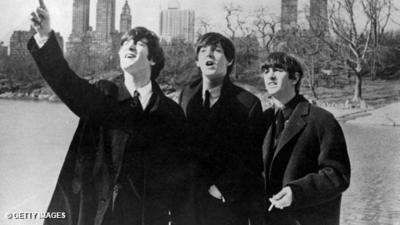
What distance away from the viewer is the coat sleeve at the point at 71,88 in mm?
2591

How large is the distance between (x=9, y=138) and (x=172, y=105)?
3.28 ft

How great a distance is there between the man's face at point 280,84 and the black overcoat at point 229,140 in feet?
0.36

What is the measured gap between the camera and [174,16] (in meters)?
2.87

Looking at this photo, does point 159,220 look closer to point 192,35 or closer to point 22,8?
point 192,35

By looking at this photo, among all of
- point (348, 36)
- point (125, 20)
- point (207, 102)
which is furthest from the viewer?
point (348, 36)

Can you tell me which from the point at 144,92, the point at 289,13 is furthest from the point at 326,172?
the point at 144,92

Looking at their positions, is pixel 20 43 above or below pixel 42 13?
below

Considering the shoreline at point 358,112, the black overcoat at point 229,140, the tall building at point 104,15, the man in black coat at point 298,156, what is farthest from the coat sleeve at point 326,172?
the tall building at point 104,15

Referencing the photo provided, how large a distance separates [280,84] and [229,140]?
433mm

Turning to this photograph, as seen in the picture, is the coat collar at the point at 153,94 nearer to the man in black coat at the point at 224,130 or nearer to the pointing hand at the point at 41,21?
the man in black coat at the point at 224,130

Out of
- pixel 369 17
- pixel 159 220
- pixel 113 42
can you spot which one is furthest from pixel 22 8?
pixel 369 17

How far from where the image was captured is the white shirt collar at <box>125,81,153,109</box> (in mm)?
2707

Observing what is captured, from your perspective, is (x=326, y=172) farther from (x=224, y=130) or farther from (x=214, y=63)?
(x=214, y=63)

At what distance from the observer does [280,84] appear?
8.94ft
